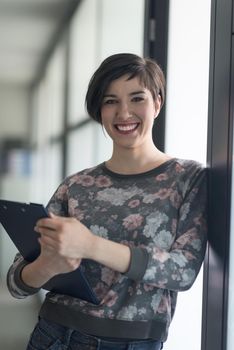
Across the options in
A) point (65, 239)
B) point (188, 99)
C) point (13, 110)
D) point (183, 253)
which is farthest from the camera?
point (13, 110)

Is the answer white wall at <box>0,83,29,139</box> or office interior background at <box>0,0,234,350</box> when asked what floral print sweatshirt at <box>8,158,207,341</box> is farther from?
white wall at <box>0,83,29,139</box>

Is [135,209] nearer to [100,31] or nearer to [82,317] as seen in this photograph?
[82,317]

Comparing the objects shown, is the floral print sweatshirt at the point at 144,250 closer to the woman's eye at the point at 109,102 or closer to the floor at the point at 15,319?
the woman's eye at the point at 109,102

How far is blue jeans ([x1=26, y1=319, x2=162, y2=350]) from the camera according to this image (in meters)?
1.11

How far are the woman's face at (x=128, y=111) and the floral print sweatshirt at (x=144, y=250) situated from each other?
3.6 inches

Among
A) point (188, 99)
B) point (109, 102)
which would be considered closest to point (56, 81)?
point (188, 99)

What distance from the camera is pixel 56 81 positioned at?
2.00m

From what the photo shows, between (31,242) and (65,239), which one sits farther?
(31,242)

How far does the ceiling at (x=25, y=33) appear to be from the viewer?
1.92m

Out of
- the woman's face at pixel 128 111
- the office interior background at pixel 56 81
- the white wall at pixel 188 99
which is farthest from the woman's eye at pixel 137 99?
the office interior background at pixel 56 81

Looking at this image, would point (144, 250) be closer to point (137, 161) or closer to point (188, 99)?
point (137, 161)

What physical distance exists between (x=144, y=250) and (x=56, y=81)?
113cm

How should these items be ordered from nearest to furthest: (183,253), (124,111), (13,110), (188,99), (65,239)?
(65,239), (183,253), (124,111), (188,99), (13,110)

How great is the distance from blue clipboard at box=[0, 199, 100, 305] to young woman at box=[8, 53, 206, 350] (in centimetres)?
3
